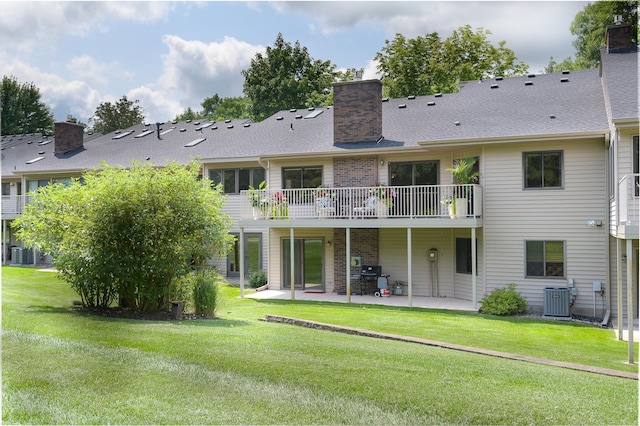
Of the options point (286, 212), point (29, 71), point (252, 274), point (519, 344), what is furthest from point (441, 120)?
point (29, 71)

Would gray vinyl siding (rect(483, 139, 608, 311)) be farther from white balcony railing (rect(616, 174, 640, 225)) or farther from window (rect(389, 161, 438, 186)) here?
white balcony railing (rect(616, 174, 640, 225))

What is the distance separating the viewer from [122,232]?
9219 mm

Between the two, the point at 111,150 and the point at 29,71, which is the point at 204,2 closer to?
the point at 29,71

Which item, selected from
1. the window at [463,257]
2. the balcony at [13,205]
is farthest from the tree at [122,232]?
the balcony at [13,205]

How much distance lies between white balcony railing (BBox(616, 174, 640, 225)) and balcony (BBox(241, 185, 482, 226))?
3.71 m

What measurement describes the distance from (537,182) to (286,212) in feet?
20.8

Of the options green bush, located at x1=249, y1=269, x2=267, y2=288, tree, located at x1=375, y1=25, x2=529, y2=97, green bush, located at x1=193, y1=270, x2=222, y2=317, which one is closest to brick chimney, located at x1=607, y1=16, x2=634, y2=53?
tree, located at x1=375, y1=25, x2=529, y2=97

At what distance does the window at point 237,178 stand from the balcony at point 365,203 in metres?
2.08

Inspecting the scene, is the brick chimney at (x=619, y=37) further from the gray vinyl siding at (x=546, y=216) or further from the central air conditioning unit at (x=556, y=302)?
the central air conditioning unit at (x=556, y=302)

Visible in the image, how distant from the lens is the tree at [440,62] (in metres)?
18.5

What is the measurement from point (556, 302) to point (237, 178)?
33.6 ft

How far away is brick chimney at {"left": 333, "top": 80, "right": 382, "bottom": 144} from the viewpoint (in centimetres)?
1647

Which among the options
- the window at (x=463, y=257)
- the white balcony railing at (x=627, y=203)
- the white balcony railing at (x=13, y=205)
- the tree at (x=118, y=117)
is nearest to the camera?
the white balcony railing at (x=627, y=203)

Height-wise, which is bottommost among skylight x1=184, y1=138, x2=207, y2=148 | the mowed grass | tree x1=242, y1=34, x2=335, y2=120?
the mowed grass
